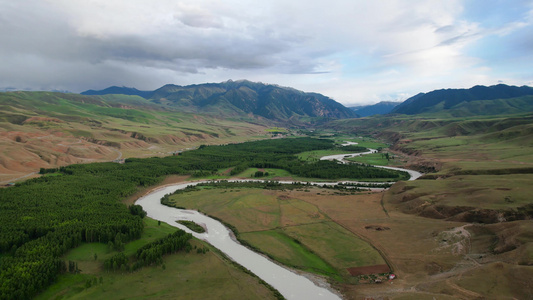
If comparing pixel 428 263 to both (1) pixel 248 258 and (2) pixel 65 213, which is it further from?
(2) pixel 65 213

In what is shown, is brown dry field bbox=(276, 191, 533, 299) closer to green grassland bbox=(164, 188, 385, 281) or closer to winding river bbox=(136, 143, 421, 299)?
green grassland bbox=(164, 188, 385, 281)

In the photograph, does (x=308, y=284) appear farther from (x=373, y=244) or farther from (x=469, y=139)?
(x=469, y=139)

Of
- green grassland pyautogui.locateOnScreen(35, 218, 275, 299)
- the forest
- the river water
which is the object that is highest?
the forest

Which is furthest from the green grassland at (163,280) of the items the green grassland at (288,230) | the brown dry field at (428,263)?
the brown dry field at (428,263)

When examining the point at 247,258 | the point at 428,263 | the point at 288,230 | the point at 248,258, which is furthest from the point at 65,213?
the point at 428,263

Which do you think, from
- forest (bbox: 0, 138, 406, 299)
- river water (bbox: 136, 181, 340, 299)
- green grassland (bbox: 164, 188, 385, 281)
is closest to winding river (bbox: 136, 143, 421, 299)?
river water (bbox: 136, 181, 340, 299)

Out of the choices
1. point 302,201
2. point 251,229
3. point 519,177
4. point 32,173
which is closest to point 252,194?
point 302,201

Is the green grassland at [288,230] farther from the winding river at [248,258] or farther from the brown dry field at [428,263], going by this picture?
the brown dry field at [428,263]
